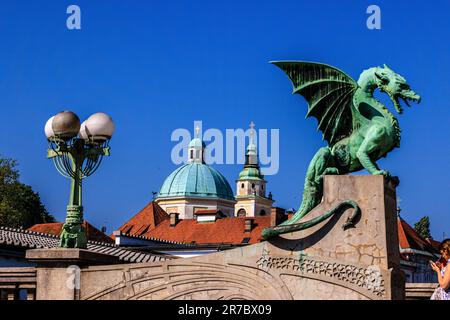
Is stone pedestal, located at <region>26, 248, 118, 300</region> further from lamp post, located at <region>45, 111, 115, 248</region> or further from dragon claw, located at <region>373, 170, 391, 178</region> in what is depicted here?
dragon claw, located at <region>373, 170, 391, 178</region>

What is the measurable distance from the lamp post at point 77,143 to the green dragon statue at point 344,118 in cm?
291

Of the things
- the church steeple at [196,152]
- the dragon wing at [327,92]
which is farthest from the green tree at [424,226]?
the dragon wing at [327,92]

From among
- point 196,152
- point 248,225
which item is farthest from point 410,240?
point 196,152

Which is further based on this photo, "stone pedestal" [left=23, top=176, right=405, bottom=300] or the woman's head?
"stone pedestal" [left=23, top=176, right=405, bottom=300]

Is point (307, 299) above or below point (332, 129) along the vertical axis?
below

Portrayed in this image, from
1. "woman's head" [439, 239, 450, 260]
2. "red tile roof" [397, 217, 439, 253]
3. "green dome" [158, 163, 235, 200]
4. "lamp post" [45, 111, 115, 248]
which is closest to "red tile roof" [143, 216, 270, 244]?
"red tile roof" [397, 217, 439, 253]

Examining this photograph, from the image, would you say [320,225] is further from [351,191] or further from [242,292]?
[242,292]

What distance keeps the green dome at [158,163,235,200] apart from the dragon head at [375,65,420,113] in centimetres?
8600

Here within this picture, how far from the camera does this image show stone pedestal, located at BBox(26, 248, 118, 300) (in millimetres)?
11297

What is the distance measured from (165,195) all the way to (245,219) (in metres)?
30.9

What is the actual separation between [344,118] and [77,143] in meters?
4.15

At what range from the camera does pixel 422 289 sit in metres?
11.9

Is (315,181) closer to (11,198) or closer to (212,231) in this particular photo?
(11,198)
